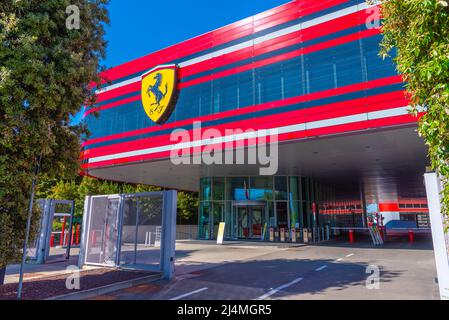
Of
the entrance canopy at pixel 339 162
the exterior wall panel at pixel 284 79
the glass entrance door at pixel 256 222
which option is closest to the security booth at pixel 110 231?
the exterior wall panel at pixel 284 79

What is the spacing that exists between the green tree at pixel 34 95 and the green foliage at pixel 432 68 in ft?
23.4

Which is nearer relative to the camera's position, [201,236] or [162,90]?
[162,90]

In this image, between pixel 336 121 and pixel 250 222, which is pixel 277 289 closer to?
pixel 336 121

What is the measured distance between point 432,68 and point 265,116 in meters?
13.6

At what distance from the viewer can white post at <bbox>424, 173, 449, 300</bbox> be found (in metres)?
6.40

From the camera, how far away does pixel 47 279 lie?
9.20 metres

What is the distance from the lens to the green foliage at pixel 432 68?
3723 millimetres

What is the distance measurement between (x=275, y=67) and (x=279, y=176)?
33.3ft

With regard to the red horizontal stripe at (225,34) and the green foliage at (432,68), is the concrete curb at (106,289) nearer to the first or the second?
the green foliage at (432,68)

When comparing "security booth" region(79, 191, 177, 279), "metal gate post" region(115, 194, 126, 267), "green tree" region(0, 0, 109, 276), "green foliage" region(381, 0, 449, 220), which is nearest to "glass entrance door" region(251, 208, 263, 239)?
"security booth" region(79, 191, 177, 279)

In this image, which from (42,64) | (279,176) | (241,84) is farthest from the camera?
(279,176)

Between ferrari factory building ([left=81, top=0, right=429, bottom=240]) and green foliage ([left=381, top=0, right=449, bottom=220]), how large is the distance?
27.4 ft

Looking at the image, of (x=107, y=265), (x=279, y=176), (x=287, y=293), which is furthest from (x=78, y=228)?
(x=287, y=293)

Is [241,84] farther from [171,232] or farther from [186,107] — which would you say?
[171,232]
